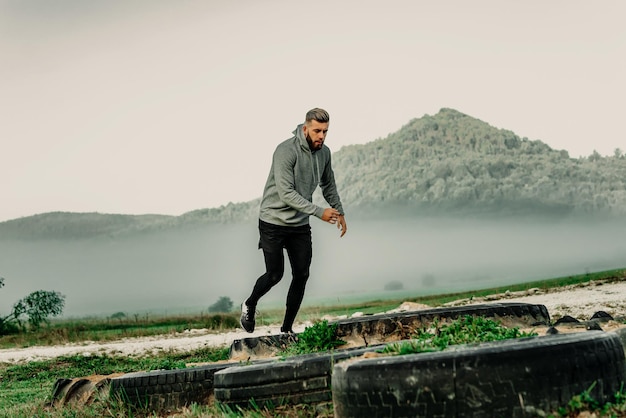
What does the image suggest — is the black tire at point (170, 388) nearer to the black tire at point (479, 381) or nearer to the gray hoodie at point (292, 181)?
the gray hoodie at point (292, 181)

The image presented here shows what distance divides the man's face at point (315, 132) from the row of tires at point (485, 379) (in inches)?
186

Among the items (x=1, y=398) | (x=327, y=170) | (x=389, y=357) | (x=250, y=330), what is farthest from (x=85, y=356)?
(x=389, y=357)

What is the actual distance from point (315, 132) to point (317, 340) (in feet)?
8.15

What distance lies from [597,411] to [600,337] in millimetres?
563

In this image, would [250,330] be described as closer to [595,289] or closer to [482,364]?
[482,364]

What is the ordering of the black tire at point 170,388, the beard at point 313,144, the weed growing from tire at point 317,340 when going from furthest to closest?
the beard at point 313,144, the weed growing from tire at point 317,340, the black tire at point 170,388

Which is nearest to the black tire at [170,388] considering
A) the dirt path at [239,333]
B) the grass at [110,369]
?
the grass at [110,369]

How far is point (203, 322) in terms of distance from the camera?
22594 millimetres

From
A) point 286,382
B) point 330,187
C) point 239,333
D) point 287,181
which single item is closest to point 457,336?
point 286,382

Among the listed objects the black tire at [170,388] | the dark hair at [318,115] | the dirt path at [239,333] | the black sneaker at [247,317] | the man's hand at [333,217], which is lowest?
the dirt path at [239,333]

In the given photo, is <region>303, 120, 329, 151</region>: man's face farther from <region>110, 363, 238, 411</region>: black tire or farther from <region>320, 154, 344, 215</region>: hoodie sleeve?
<region>110, 363, 238, 411</region>: black tire

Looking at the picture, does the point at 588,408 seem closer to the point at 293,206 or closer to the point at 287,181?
the point at 293,206

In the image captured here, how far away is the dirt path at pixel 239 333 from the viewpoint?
1680cm

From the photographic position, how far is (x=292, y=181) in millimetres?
9680
